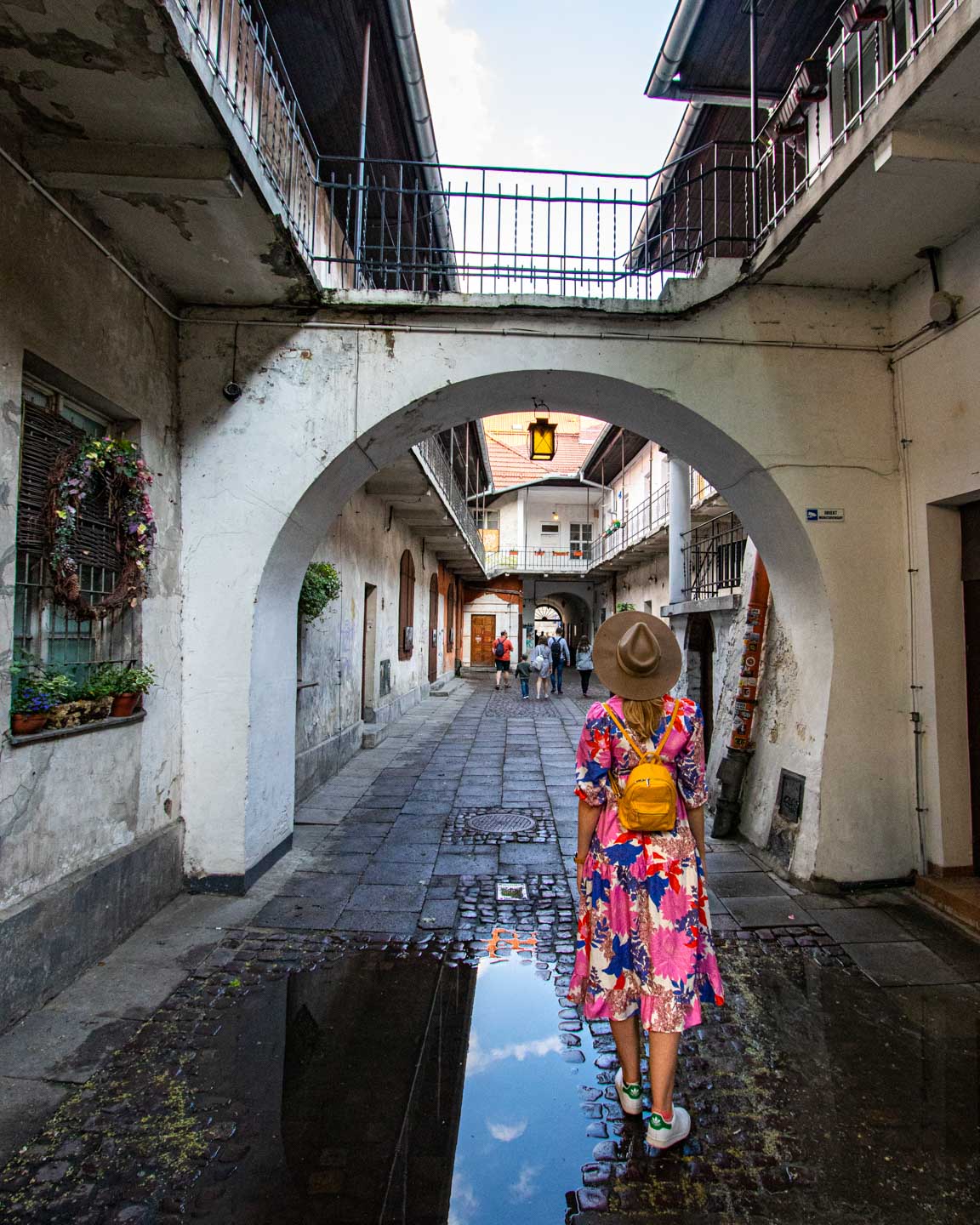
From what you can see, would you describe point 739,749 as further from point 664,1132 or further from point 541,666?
point 541,666

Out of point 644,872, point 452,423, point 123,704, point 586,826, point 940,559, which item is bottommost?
point 644,872

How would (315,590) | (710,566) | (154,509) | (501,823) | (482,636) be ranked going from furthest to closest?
(482,636) → (710,566) → (315,590) → (501,823) → (154,509)

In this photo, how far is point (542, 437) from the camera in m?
6.32

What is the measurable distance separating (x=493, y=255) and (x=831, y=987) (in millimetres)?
5150

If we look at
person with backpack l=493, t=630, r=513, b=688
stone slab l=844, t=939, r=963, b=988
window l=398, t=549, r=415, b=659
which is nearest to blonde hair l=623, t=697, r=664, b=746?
stone slab l=844, t=939, r=963, b=988

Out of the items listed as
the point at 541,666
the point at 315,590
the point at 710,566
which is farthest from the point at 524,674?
the point at 315,590

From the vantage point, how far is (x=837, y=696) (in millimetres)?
4371

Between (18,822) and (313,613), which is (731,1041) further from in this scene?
(313,613)

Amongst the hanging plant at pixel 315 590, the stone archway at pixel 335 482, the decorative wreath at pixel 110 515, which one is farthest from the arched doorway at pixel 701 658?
the decorative wreath at pixel 110 515

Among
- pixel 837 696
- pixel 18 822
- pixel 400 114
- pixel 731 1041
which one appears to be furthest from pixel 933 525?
pixel 400 114

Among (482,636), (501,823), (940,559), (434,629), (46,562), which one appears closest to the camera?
(46,562)

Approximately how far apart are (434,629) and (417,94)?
44.6ft

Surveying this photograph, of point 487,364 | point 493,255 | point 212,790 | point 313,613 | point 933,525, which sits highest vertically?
point 493,255

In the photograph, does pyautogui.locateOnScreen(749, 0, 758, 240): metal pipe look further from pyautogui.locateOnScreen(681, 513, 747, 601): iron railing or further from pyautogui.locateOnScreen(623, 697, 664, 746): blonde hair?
pyautogui.locateOnScreen(681, 513, 747, 601): iron railing
